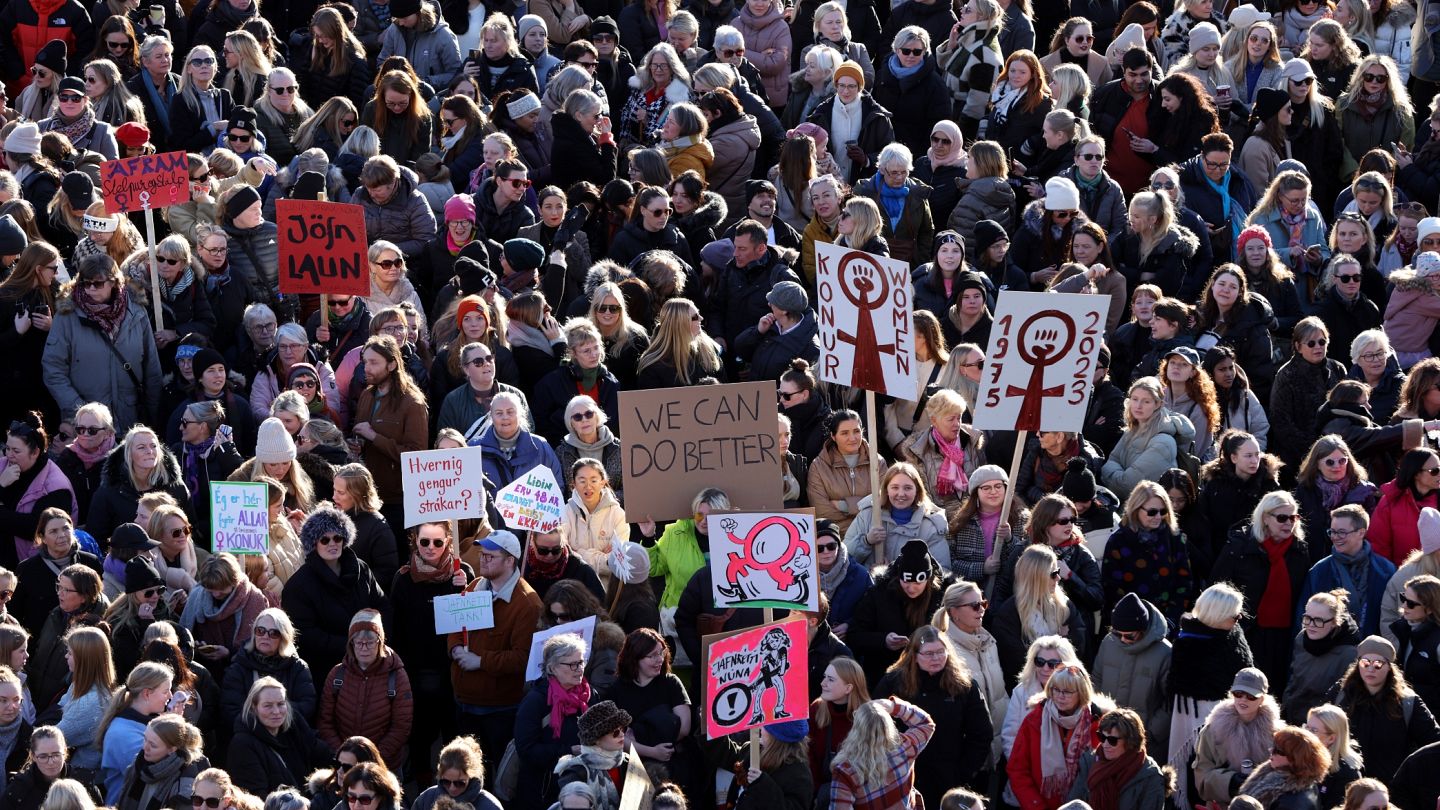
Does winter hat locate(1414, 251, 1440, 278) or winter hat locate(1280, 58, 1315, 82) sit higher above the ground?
winter hat locate(1280, 58, 1315, 82)

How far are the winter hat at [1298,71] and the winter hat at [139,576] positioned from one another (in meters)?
9.74

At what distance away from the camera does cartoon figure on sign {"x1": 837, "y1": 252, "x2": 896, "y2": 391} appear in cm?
1289

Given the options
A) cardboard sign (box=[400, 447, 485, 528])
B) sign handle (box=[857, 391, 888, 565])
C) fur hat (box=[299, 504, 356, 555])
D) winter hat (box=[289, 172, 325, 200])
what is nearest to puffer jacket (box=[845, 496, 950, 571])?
sign handle (box=[857, 391, 888, 565])

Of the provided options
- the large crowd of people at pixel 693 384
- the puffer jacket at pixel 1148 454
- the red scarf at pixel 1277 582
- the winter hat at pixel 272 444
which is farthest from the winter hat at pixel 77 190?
the red scarf at pixel 1277 582

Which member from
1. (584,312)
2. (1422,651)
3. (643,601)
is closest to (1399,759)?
(1422,651)

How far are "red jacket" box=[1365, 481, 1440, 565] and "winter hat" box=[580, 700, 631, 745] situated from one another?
458cm

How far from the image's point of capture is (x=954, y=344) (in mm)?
15586

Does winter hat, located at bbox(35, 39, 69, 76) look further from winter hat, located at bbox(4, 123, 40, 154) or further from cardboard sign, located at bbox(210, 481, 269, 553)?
cardboard sign, located at bbox(210, 481, 269, 553)

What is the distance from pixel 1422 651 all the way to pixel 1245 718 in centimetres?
113

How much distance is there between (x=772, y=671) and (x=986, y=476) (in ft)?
7.58

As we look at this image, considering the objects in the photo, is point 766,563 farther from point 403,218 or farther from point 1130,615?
point 403,218

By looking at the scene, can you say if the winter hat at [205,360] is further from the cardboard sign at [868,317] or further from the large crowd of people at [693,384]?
the cardboard sign at [868,317]

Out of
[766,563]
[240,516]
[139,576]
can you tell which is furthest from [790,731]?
[139,576]

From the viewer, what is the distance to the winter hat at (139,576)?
12.2m
